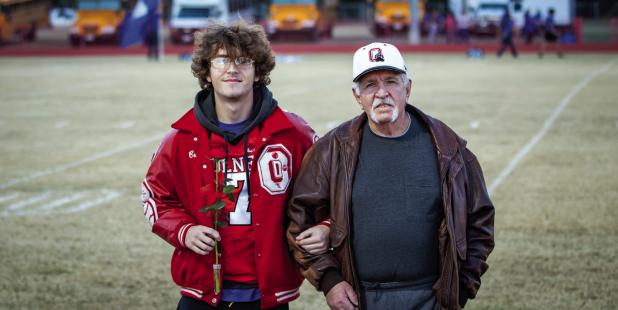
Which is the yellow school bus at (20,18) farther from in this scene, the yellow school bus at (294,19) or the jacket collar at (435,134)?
the jacket collar at (435,134)

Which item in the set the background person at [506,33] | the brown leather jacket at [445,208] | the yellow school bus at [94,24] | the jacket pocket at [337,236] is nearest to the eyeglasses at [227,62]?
the brown leather jacket at [445,208]

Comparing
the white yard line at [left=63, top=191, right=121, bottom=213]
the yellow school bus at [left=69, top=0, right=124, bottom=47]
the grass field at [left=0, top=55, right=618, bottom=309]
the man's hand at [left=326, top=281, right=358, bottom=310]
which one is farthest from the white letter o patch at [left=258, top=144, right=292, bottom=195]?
the yellow school bus at [left=69, top=0, right=124, bottom=47]

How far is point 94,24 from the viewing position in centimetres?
5194

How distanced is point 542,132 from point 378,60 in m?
13.9

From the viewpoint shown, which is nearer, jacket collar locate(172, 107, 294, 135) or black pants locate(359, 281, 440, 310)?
black pants locate(359, 281, 440, 310)

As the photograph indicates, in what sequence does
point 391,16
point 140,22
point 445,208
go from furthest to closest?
point 391,16, point 140,22, point 445,208

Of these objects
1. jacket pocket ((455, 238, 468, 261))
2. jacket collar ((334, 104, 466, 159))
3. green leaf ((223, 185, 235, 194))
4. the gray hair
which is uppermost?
the gray hair

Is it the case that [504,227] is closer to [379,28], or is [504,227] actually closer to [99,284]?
[99,284]

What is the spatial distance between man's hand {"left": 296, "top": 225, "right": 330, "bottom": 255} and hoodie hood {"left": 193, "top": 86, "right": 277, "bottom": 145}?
20.5 inches

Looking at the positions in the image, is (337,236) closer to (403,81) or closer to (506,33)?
(403,81)

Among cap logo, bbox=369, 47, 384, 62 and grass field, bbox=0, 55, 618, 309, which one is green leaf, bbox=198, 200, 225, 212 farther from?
grass field, bbox=0, 55, 618, 309

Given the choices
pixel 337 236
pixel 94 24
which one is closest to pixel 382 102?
pixel 337 236

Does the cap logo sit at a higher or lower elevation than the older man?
higher

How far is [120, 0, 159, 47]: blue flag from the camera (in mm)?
42888
